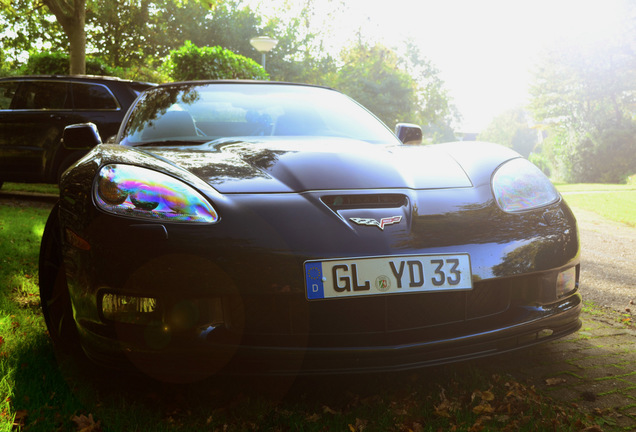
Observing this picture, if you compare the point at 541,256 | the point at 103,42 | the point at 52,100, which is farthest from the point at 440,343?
the point at 103,42

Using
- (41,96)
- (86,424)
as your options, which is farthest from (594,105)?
(86,424)

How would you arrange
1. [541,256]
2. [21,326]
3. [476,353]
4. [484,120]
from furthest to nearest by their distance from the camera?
[484,120] < [21,326] < [541,256] < [476,353]

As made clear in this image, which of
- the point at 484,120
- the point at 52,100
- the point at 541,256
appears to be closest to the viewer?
the point at 541,256

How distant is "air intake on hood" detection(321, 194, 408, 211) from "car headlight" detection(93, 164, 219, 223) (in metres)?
0.41

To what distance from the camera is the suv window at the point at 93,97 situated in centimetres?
823

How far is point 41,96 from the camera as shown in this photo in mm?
8648

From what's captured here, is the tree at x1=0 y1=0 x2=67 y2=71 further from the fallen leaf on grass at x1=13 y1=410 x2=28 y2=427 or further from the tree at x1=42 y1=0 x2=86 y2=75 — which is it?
the fallen leaf on grass at x1=13 y1=410 x2=28 y2=427

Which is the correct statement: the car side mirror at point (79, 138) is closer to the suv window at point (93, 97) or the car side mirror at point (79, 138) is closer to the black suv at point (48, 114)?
the black suv at point (48, 114)

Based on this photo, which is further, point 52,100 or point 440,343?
point 52,100

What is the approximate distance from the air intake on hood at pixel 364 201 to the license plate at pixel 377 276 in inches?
9.7

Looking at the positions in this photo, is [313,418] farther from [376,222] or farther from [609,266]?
[609,266]

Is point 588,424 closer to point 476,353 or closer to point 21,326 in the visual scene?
point 476,353

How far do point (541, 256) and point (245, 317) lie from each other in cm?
111

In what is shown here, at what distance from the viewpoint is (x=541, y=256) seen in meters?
2.22
